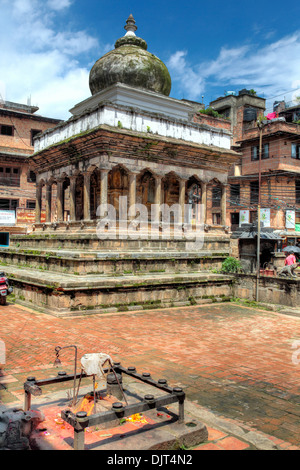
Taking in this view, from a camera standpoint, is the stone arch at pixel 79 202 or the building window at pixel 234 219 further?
the building window at pixel 234 219

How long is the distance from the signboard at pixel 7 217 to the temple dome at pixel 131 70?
54.8 feet

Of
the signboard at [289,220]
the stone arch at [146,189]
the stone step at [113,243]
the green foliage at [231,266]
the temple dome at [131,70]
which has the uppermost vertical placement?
the temple dome at [131,70]

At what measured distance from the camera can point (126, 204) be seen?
17.2 m

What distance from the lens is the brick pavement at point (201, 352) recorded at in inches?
186

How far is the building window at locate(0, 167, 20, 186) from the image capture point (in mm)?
33750

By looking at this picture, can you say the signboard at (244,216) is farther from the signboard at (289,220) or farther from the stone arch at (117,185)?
the stone arch at (117,185)

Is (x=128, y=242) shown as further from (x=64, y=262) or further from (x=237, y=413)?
(x=237, y=413)

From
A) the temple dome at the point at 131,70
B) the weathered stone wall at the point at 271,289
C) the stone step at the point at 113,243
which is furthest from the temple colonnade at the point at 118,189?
the weathered stone wall at the point at 271,289

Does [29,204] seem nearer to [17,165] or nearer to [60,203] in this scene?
[17,165]

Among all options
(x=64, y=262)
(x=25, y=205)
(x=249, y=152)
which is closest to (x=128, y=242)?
(x=64, y=262)

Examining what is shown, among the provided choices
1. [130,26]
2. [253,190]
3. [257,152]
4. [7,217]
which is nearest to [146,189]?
[130,26]

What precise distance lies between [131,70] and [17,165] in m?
19.7

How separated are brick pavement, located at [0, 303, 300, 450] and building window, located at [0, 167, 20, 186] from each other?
2471 cm

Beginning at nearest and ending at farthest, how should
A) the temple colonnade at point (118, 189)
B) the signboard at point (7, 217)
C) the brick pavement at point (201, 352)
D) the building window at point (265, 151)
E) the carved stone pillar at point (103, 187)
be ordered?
the brick pavement at point (201, 352), the carved stone pillar at point (103, 187), the temple colonnade at point (118, 189), the signboard at point (7, 217), the building window at point (265, 151)
